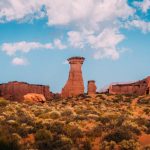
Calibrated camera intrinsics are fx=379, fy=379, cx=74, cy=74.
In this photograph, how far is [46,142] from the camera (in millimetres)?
18781

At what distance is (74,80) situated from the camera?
7181 cm

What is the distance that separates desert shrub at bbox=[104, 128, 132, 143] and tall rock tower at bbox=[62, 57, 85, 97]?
164 feet

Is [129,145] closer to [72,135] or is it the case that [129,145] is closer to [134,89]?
[72,135]

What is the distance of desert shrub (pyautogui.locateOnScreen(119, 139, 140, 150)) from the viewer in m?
18.7

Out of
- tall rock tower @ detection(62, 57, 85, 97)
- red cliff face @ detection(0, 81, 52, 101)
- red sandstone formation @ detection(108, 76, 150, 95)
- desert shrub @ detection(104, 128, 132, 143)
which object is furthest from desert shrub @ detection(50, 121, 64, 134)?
tall rock tower @ detection(62, 57, 85, 97)

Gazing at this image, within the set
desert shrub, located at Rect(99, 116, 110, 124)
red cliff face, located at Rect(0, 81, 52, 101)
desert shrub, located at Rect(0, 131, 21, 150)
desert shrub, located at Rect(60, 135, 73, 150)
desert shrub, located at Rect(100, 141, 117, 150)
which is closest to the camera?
desert shrub, located at Rect(0, 131, 21, 150)

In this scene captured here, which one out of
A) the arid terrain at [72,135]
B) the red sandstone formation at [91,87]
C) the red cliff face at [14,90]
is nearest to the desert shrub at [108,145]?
the arid terrain at [72,135]

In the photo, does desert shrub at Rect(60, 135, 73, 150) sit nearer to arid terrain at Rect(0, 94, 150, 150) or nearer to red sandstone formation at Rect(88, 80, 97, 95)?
arid terrain at Rect(0, 94, 150, 150)

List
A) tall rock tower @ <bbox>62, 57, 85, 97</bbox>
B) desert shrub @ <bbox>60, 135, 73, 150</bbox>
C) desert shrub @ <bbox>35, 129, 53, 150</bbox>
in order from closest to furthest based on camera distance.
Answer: desert shrub @ <bbox>60, 135, 73, 150</bbox>, desert shrub @ <bbox>35, 129, 53, 150</bbox>, tall rock tower @ <bbox>62, 57, 85, 97</bbox>

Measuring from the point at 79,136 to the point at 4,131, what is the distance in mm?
4095

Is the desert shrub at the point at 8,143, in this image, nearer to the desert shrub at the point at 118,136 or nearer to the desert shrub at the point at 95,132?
the desert shrub at the point at 95,132

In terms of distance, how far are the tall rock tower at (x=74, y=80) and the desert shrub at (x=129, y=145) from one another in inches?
2034

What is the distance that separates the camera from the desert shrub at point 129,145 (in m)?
18.7

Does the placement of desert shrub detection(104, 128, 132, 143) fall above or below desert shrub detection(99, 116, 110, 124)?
below
